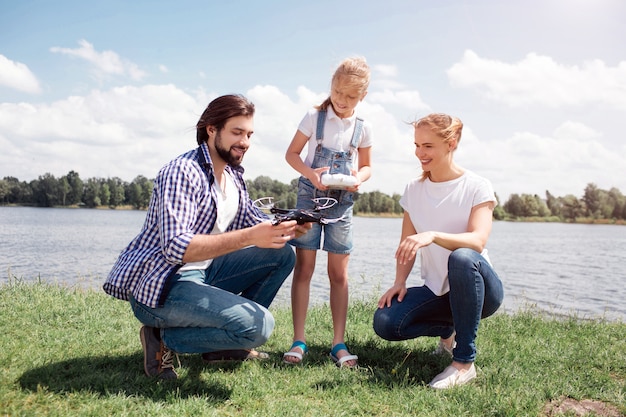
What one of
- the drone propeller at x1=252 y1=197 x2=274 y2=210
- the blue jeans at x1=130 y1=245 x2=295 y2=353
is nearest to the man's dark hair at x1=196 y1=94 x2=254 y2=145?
the drone propeller at x1=252 y1=197 x2=274 y2=210

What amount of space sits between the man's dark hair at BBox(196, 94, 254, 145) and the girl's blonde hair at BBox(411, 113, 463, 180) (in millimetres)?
1137

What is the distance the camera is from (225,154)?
3098 mm

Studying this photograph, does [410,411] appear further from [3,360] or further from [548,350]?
[3,360]

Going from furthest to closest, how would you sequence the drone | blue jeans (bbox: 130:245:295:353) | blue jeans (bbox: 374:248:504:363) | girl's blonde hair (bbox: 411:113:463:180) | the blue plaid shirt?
1. girl's blonde hair (bbox: 411:113:463:180)
2. blue jeans (bbox: 374:248:504:363)
3. the drone
4. blue jeans (bbox: 130:245:295:353)
5. the blue plaid shirt

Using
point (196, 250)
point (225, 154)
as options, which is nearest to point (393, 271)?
point (225, 154)

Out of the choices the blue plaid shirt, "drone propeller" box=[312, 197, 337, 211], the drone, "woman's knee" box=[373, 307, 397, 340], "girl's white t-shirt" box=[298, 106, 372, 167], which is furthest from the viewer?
"girl's white t-shirt" box=[298, 106, 372, 167]

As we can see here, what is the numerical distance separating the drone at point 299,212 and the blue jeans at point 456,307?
76 cm

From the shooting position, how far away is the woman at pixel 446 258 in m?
3.08

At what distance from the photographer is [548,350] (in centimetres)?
389

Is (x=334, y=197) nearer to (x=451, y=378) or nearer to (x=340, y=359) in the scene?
(x=340, y=359)

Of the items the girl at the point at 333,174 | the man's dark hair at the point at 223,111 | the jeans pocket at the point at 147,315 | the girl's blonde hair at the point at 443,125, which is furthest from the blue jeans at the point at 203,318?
the girl's blonde hair at the point at 443,125

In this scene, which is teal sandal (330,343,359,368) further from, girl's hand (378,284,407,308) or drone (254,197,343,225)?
drone (254,197,343,225)

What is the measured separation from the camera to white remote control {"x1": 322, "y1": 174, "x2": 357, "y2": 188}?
341cm

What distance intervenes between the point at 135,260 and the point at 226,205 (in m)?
0.66
